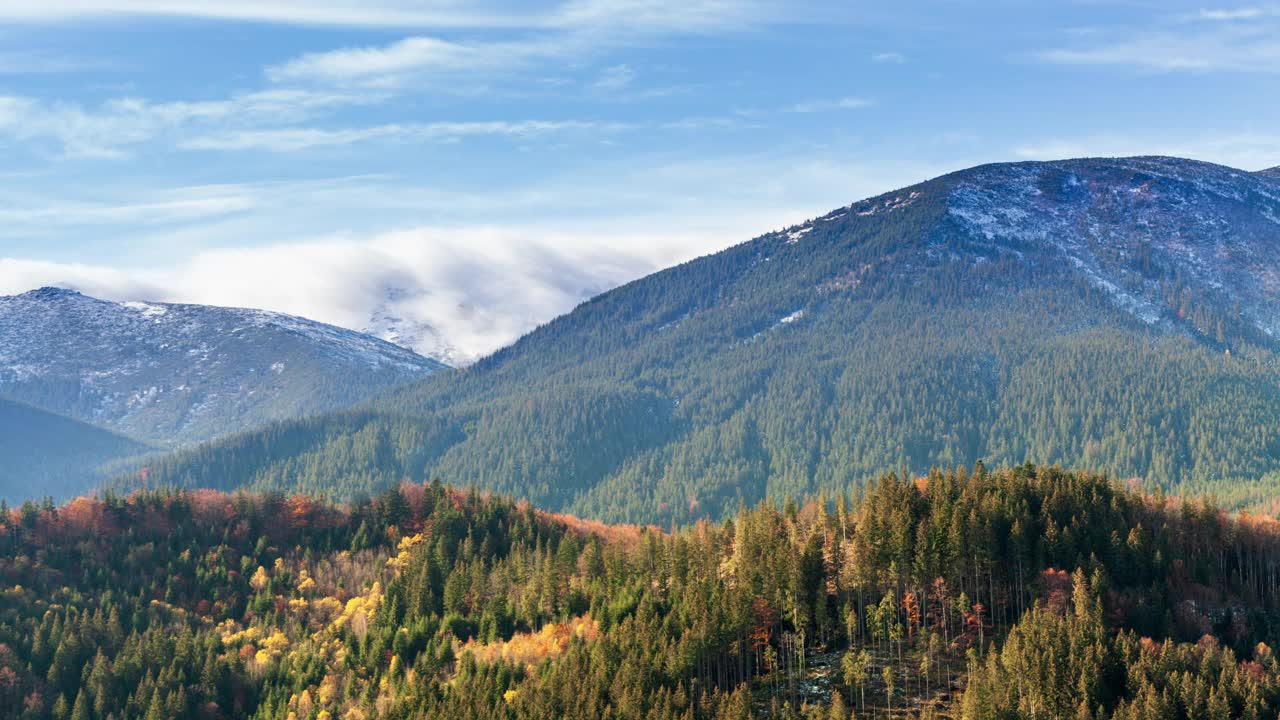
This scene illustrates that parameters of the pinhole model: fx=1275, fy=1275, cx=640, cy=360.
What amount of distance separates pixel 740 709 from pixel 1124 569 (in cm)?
7243

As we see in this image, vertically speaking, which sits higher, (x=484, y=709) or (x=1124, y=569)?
(x=1124, y=569)

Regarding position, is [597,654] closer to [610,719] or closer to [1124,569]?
[610,719]

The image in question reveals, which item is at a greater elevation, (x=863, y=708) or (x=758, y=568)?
(x=758, y=568)

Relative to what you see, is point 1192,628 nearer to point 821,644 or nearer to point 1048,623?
point 1048,623

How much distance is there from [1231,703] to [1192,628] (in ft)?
93.9

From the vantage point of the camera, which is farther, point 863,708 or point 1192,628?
point 1192,628

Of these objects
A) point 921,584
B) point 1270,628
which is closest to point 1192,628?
point 1270,628

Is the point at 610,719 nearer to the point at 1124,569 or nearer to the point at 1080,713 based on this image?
the point at 1080,713

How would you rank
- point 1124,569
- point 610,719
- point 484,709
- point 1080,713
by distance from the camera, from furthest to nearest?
1. point 1124,569
2. point 484,709
3. point 610,719
4. point 1080,713

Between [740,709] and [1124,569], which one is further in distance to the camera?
[1124,569]

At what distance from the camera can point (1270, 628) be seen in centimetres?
19238

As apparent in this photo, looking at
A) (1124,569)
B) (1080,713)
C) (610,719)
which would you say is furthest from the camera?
(1124,569)

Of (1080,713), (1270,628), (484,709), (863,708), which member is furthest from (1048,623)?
(484,709)

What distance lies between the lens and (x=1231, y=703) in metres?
162
